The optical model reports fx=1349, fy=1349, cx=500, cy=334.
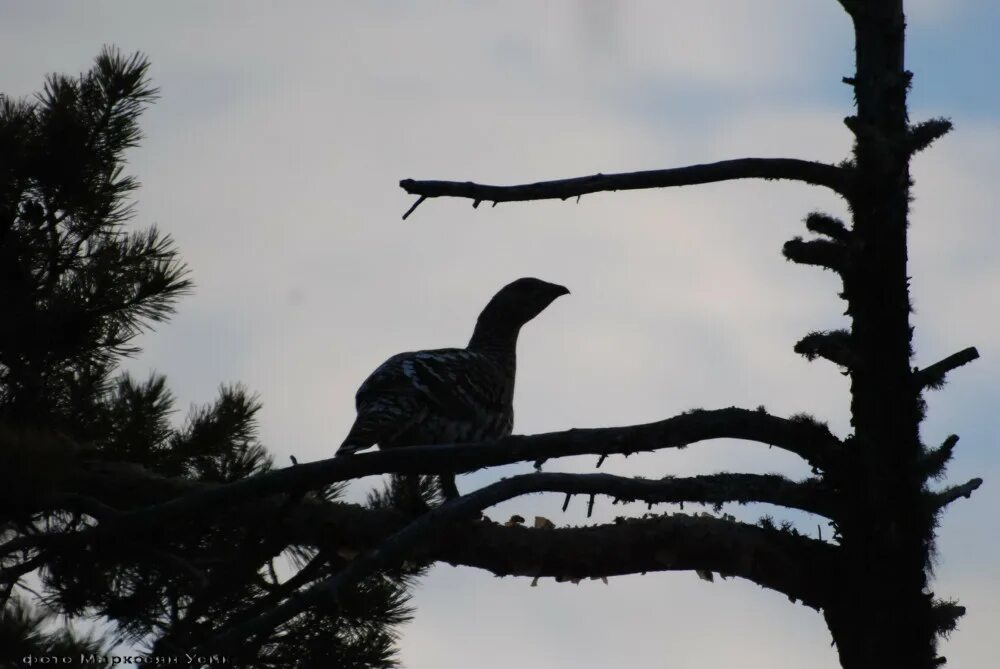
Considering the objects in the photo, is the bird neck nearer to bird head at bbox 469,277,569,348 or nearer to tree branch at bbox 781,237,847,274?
bird head at bbox 469,277,569,348

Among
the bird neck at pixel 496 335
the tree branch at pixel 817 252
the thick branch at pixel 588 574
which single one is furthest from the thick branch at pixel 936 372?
the bird neck at pixel 496 335

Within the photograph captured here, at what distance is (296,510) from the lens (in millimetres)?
4883

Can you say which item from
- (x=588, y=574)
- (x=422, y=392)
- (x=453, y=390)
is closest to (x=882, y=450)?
(x=588, y=574)

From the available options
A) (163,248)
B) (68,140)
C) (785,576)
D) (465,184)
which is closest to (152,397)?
(163,248)

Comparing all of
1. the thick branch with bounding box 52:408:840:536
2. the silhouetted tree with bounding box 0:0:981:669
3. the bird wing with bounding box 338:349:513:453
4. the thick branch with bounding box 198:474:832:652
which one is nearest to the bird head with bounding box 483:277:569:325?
the bird wing with bounding box 338:349:513:453

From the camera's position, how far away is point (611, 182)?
445cm

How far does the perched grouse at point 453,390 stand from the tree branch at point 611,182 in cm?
181

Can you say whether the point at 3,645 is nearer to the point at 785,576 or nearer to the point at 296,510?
the point at 296,510

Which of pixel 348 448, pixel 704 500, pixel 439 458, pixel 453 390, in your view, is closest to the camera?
pixel 439 458

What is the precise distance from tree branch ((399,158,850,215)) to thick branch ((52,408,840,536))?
786mm

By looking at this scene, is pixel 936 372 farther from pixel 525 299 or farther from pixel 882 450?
pixel 525 299

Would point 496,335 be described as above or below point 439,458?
above

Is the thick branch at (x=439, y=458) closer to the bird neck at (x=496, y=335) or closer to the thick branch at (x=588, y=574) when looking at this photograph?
the thick branch at (x=588, y=574)

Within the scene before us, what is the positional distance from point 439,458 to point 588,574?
86 centimetres
